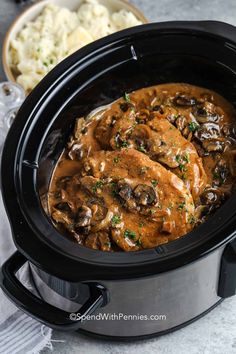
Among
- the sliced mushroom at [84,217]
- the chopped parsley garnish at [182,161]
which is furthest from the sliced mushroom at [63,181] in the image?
the chopped parsley garnish at [182,161]

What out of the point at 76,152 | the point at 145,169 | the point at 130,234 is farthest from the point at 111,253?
the point at 76,152

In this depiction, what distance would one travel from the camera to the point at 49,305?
229 centimetres

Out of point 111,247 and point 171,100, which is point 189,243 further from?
point 171,100

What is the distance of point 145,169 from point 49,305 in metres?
0.61

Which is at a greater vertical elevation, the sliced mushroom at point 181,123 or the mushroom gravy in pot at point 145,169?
the sliced mushroom at point 181,123

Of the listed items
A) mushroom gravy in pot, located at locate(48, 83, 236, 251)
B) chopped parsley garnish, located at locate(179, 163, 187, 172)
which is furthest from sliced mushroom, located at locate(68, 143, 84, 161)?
chopped parsley garnish, located at locate(179, 163, 187, 172)

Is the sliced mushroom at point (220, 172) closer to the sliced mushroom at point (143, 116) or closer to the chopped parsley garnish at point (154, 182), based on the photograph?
the chopped parsley garnish at point (154, 182)

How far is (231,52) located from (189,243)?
853 mm

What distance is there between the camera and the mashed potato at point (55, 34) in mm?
3596

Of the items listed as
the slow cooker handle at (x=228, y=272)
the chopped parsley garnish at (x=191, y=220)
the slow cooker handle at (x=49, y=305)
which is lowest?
the slow cooker handle at (x=49, y=305)

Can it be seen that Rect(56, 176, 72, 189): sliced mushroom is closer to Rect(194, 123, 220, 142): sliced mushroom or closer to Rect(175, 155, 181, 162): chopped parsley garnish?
Rect(175, 155, 181, 162): chopped parsley garnish

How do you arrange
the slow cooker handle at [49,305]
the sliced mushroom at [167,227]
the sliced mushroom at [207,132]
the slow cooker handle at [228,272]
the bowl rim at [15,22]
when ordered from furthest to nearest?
the bowl rim at [15,22], the sliced mushroom at [207,132], the sliced mushroom at [167,227], the slow cooker handle at [228,272], the slow cooker handle at [49,305]

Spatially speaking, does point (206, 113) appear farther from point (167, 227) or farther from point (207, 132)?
point (167, 227)

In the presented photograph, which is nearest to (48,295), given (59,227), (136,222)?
(59,227)
